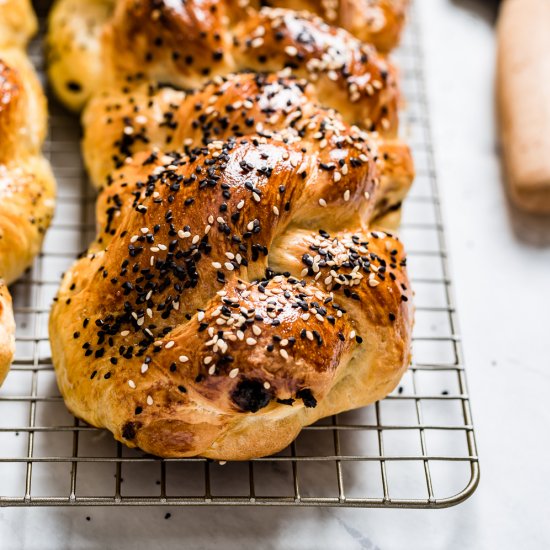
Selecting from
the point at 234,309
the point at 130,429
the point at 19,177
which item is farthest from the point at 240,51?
the point at 130,429

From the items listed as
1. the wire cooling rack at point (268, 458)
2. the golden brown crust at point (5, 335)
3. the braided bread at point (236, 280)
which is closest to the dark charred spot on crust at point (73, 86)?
the braided bread at point (236, 280)

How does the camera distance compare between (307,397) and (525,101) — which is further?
(525,101)

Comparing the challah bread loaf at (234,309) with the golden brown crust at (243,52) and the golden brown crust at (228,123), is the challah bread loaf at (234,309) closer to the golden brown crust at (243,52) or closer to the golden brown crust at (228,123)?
the golden brown crust at (228,123)

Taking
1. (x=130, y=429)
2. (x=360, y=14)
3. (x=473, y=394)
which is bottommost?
(x=473, y=394)

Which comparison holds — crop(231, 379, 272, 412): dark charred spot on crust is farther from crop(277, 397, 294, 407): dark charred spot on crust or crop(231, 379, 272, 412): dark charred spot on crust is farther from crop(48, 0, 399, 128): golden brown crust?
crop(48, 0, 399, 128): golden brown crust

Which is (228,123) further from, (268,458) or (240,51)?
(268,458)
